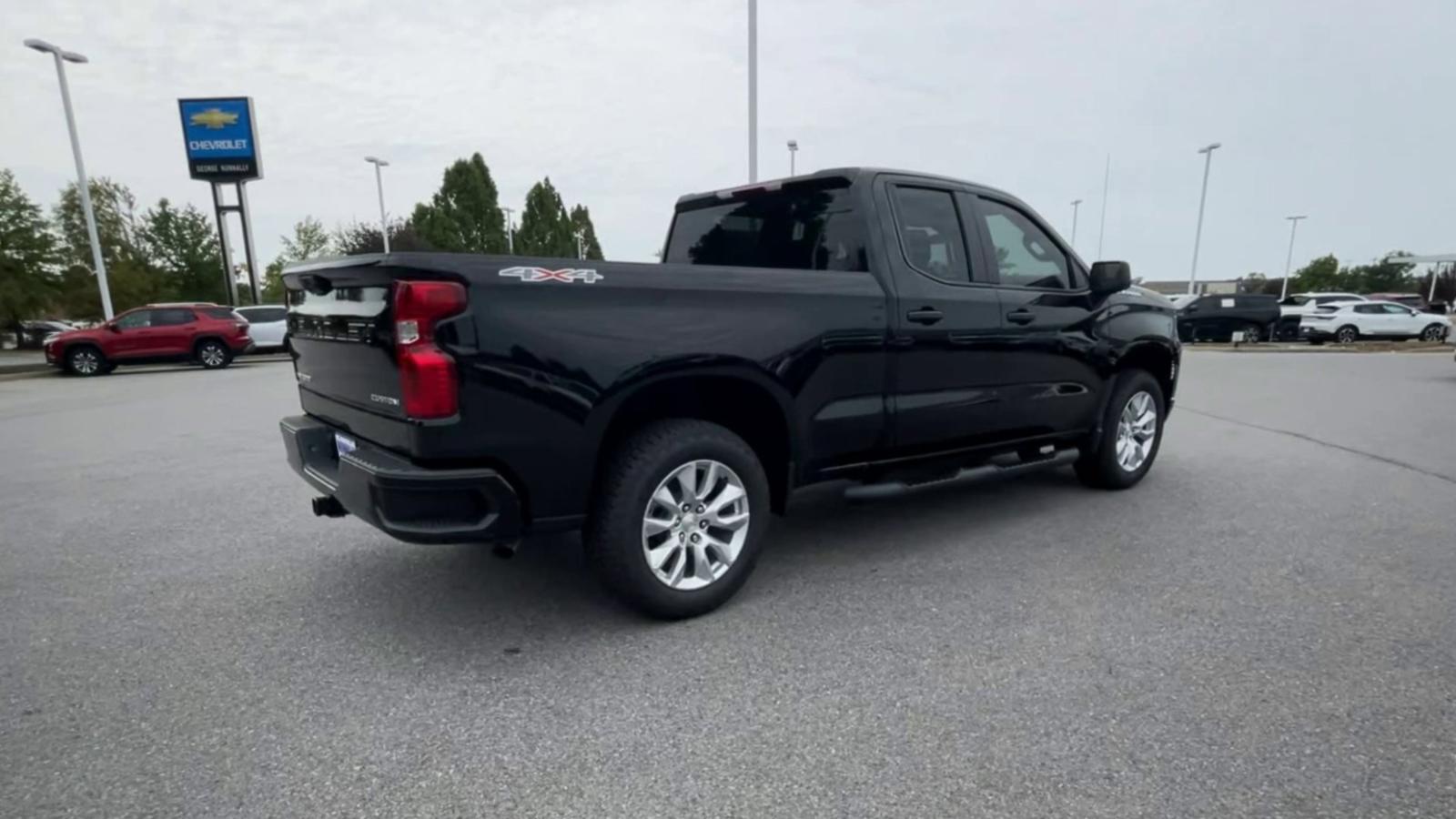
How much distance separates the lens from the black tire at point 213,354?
1752cm

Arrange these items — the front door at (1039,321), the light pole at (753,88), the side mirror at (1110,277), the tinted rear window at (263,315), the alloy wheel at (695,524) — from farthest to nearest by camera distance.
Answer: the tinted rear window at (263,315) → the light pole at (753,88) → the side mirror at (1110,277) → the front door at (1039,321) → the alloy wheel at (695,524)

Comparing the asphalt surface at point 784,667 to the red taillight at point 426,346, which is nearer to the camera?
the asphalt surface at point 784,667

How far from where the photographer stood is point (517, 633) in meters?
3.20

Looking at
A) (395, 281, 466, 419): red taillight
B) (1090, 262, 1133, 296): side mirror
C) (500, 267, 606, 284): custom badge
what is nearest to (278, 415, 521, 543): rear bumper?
(395, 281, 466, 419): red taillight

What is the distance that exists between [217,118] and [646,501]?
125 ft

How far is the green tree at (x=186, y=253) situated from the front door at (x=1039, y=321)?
1577 inches

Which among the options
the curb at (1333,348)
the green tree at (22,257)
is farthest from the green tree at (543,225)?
the curb at (1333,348)

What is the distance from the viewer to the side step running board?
3.75m

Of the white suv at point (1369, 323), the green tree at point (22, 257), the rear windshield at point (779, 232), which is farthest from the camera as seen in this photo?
the white suv at point (1369, 323)

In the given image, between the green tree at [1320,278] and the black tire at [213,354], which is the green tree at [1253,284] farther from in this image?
the black tire at [213,354]

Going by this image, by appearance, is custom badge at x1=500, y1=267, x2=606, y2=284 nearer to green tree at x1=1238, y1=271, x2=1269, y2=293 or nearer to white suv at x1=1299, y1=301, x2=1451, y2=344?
white suv at x1=1299, y1=301, x2=1451, y2=344

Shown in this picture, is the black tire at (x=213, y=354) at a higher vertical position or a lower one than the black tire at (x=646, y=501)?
lower

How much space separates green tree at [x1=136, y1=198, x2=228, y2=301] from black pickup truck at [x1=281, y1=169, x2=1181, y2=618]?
130 feet

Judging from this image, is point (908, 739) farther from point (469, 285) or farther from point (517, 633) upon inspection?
point (469, 285)
